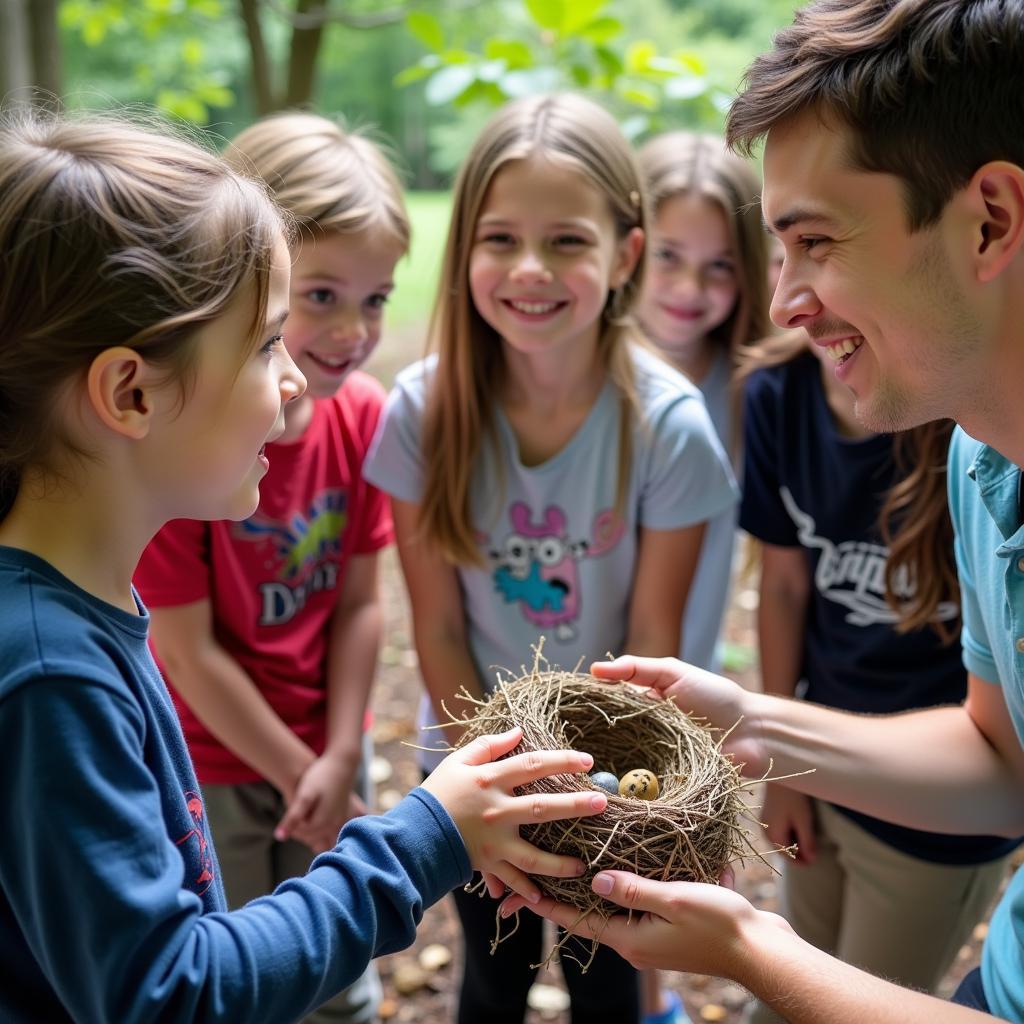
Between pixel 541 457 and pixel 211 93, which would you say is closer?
pixel 541 457

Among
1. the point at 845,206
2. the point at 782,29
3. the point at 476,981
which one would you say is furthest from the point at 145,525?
the point at 476,981

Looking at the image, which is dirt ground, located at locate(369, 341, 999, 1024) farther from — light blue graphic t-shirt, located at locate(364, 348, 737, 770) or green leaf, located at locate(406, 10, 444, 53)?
green leaf, located at locate(406, 10, 444, 53)

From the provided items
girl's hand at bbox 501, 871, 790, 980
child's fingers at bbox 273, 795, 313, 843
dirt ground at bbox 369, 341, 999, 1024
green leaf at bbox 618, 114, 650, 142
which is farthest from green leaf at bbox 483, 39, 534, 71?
girl's hand at bbox 501, 871, 790, 980

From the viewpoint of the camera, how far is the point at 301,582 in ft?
8.58

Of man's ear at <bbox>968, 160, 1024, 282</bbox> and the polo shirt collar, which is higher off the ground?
man's ear at <bbox>968, 160, 1024, 282</bbox>

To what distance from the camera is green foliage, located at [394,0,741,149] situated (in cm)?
327

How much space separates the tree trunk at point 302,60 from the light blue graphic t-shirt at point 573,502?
2368 millimetres

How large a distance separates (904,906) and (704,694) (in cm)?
96

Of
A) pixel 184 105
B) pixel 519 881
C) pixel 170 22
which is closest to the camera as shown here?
pixel 519 881

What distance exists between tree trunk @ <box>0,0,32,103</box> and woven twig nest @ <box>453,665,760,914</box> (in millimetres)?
3266

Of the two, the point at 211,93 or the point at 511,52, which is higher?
the point at 211,93

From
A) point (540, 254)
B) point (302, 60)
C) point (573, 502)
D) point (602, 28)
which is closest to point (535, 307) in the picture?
point (540, 254)

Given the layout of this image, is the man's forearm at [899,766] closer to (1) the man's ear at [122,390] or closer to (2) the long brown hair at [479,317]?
(2) the long brown hair at [479,317]

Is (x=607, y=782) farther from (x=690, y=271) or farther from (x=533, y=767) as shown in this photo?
(x=690, y=271)
